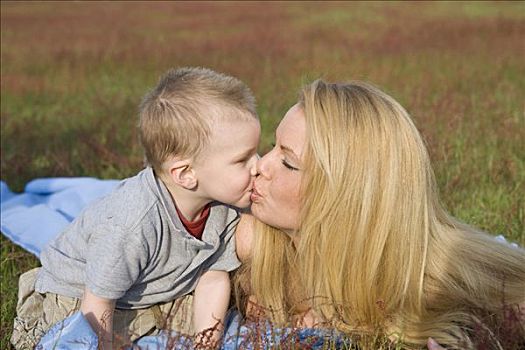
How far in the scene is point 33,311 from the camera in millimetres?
4301

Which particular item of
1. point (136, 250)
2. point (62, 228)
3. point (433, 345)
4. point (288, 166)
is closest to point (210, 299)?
point (136, 250)

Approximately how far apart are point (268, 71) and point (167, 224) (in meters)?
7.44

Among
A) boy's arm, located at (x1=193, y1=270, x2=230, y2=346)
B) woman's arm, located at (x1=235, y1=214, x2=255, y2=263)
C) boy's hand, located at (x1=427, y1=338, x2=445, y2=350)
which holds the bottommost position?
boy's arm, located at (x1=193, y1=270, x2=230, y2=346)

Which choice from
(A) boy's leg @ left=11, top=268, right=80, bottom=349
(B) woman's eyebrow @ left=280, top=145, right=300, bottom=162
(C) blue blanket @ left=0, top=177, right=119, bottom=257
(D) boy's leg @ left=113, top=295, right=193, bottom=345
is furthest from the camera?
(C) blue blanket @ left=0, top=177, right=119, bottom=257

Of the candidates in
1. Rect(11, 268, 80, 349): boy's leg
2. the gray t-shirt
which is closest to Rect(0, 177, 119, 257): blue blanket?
Rect(11, 268, 80, 349): boy's leg

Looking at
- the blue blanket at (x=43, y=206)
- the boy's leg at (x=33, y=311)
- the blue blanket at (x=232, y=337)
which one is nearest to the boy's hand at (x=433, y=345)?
the blue blanket at (x=232, y=337)

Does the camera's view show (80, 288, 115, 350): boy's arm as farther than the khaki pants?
No

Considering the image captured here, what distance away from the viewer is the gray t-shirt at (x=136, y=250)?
3.75 meters

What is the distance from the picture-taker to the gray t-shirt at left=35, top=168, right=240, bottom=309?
12.3 feet

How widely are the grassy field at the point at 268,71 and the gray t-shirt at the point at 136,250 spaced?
1.30 feet

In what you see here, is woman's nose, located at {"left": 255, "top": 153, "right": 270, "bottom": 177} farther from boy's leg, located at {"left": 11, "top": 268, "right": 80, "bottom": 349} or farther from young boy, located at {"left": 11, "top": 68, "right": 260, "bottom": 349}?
boy's leg, located at {"left": 11, "top": 268, "right": 80, "bottom": 349}

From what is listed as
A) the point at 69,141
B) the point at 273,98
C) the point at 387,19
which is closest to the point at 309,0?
the point at 387,19

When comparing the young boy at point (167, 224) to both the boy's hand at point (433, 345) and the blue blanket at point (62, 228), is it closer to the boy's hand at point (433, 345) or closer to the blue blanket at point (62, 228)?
the blue blanket at point (62, 228)

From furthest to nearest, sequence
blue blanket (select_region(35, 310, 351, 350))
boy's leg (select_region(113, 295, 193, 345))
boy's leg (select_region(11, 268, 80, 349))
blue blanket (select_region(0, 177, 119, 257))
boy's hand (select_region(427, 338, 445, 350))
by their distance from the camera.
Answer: blue blanket (select_region(0, 177, 119, 257)) < boy's leg (select_region(113, 295, 193, 345)) < boy's leg (select_region(11, 268, 80, 349)) < boy's hand (select_region(427, 338, 445, 350)) < blue blanket (select_region(35, 310, 351, 350))
